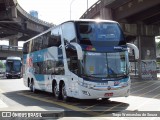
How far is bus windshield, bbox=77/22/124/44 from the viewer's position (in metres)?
14.1

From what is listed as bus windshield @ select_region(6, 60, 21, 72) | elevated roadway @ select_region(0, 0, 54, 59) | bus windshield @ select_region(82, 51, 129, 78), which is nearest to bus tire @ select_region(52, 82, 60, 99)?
bus windshield @ select_region(82, 51, 129, 78)

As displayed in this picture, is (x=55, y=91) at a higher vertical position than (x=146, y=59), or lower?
lower

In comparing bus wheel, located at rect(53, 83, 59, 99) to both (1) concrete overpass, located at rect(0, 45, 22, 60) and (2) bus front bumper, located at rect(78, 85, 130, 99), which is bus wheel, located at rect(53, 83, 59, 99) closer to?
(2) bus front bumper, located at rect(78, 85, 130, 99)

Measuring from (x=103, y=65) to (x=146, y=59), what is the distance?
90.9 feet

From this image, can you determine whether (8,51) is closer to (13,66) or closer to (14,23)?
(14,23)

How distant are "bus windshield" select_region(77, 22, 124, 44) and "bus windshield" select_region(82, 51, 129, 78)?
638mm

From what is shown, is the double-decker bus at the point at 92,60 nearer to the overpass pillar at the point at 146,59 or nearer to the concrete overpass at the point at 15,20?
the concrete overpass at the point at 15,20

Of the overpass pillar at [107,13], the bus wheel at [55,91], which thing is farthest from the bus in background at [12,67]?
the bus wheel at [55,91]

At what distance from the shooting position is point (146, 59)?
4059cm

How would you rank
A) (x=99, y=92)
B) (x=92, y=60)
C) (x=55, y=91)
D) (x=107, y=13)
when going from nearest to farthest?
(x=99, y=92)
(x=92, y=60)
(x=55, y=91)
(x=107, y=13)

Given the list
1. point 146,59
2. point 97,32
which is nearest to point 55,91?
point 97,32

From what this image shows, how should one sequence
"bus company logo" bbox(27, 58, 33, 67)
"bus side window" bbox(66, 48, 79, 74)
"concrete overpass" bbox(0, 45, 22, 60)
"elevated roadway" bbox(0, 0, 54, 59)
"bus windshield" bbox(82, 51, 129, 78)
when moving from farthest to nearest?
"concrete overpass" bbox(0, 45, 22, 60) < "elevated roadway" bbox(0, 0, 54, 59) < "bus company logo" bbox(27, 58, 33, 67) < "bus side window" bbox(66, 48, 79, 74) < "bus windshield" bbox(82, 51, 129, 78)

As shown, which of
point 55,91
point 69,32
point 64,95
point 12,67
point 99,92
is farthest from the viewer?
point 12,67

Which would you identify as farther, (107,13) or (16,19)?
(16,19)
